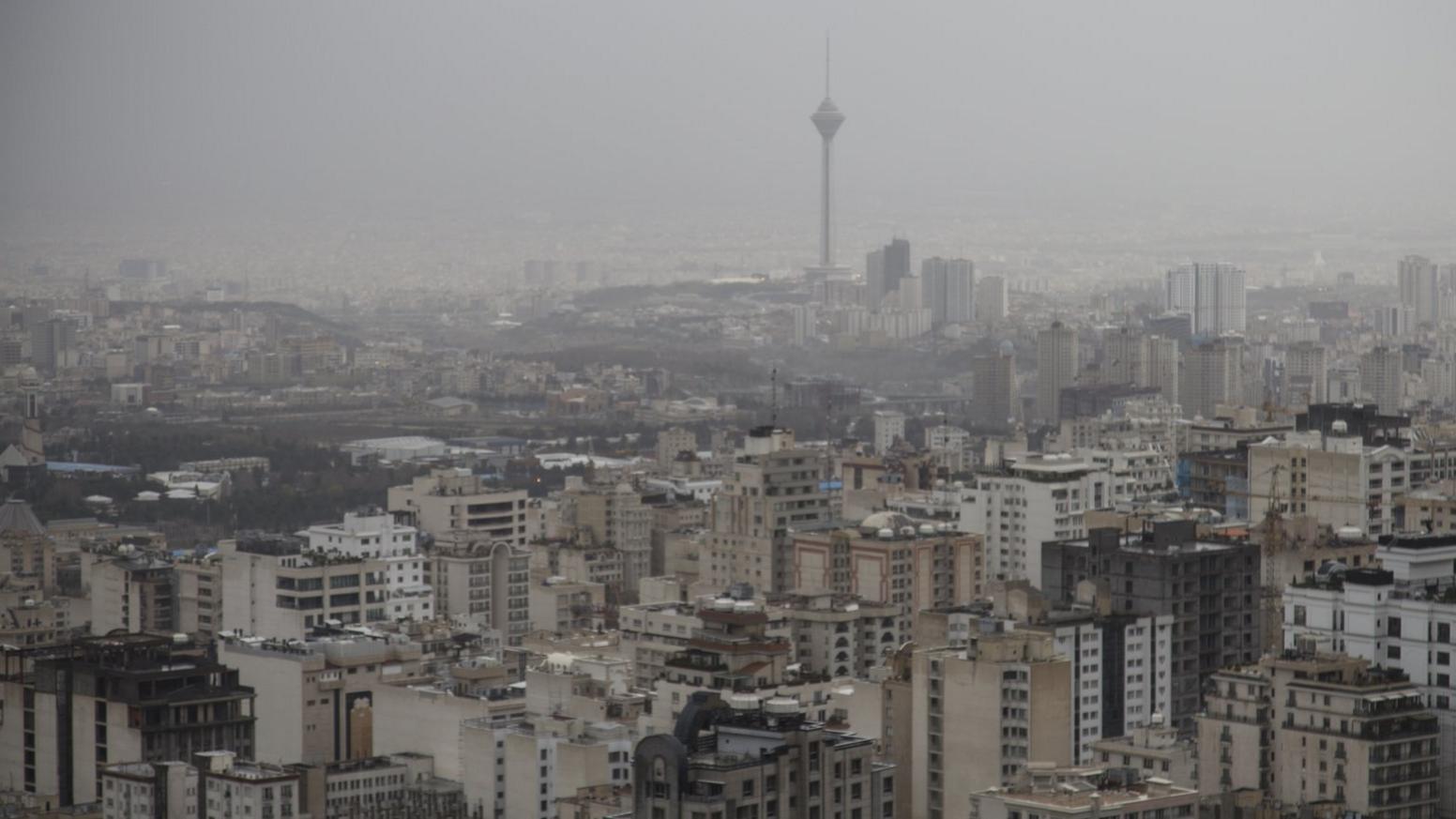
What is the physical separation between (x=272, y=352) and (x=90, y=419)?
763 centimetres

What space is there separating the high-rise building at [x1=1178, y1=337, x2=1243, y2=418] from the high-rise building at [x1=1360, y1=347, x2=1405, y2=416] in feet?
5.07

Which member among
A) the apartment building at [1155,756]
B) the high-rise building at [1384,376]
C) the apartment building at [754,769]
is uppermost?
the high-rise building at [1384,376]

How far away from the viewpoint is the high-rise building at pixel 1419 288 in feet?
146

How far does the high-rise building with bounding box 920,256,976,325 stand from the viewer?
50.3m

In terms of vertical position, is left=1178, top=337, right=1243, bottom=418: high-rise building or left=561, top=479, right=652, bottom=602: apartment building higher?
left=1178, top=337, right=1243, bottom=418: high-rise building

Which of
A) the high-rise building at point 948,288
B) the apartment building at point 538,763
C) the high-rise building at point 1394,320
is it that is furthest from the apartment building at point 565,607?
the high-rise building at point 948,288

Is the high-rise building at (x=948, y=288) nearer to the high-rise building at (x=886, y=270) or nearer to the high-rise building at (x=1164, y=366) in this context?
the high-rise building at (x=886, y=270)

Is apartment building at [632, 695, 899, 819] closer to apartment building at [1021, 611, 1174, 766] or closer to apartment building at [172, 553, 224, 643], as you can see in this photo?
apartment building at [1021, 611, 1174, 766]

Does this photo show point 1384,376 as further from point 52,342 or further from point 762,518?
point 762,518

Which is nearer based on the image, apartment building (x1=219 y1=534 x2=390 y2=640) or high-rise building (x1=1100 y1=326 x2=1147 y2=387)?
apartment building (x1=219 y1=534 x2=390 y2=640)

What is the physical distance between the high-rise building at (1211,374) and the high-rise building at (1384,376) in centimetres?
A: 154

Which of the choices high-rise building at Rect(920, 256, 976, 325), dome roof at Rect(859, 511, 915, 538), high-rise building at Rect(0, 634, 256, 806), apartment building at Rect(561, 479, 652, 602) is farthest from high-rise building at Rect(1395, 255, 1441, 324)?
high-rise building at Rect(0, 634, 256, 806)

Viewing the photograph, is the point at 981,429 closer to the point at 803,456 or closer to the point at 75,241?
the point at 75,241

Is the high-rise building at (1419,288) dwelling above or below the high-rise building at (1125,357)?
above
